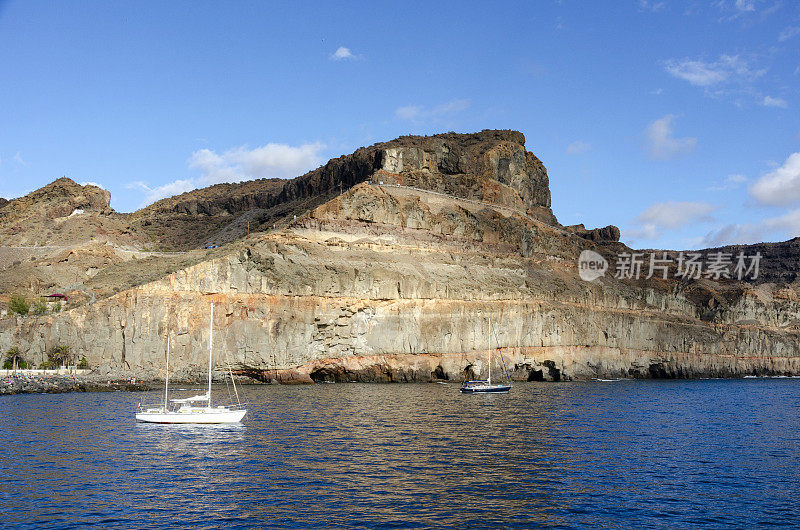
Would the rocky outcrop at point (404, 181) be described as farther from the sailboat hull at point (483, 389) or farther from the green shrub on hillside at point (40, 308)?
the sailboat hull at point (483, 389)

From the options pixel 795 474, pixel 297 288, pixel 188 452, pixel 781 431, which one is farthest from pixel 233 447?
pixel 297 288

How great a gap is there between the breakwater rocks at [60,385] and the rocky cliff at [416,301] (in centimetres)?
314

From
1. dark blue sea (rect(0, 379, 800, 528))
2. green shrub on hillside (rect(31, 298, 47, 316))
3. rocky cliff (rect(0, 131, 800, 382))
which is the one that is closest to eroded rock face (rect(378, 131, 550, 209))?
rocky cliff (rect(0, 131, 800, 382))

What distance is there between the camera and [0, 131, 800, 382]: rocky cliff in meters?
87.6

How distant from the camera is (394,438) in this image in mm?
47312

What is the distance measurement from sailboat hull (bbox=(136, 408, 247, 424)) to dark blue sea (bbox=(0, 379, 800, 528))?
4.53ft

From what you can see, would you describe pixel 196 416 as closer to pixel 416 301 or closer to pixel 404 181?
pixel 416 301

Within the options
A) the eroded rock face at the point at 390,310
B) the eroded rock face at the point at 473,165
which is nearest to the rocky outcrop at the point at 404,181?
the eroded rock face at the point at 473,165

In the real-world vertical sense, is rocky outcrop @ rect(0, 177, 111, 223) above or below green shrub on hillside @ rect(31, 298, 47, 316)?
above

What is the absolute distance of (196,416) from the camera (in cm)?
5344

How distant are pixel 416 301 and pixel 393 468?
6660cm

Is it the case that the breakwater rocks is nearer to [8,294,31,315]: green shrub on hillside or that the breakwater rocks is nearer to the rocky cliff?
the rocky cliff

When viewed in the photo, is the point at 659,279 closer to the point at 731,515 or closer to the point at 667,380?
the point at 667,380

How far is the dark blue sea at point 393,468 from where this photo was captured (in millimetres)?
29453
